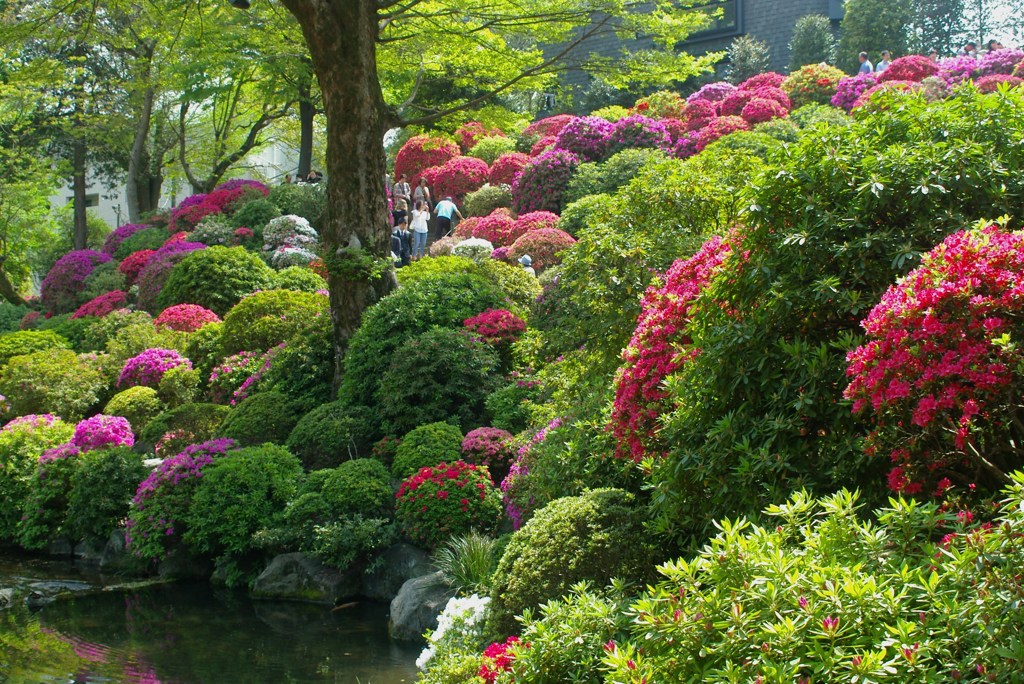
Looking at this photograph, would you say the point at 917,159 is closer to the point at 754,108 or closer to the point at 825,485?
the point at 825,485

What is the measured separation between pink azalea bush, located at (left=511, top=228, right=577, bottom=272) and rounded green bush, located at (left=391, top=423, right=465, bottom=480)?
708 centimetres

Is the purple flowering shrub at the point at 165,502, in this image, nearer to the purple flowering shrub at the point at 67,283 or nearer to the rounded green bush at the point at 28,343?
the rounded green bush at the point at 28,343

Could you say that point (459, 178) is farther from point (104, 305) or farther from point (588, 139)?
point (104, 305)

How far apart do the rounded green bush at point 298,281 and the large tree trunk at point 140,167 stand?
11468mm

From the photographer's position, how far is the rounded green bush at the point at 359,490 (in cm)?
898

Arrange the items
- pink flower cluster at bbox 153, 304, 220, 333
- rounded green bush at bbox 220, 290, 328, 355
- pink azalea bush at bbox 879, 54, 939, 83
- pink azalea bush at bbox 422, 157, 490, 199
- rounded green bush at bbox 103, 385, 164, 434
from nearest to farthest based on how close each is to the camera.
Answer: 1. rounded green bush at bbox 103, 385, 164, 434
2. rounded green bush at bbox 220, 290, 328, 355
3. pink flower cluster at bbox 153, 304, 220, 333
4. pink azalea bush at bbox 879, 54, 939, 83
5. pink azalea bush at bbox 422, 157, 490, 199

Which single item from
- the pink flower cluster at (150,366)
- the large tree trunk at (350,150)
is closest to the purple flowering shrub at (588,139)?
the large tree trunk at (350,150)

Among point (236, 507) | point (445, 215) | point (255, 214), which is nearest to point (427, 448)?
point (236, 507)

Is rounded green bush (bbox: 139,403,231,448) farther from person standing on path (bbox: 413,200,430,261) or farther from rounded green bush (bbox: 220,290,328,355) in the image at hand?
person standing on path (bbox: 413,200,430,261)

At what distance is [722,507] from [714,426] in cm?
37

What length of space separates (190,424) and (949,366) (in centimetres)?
1017

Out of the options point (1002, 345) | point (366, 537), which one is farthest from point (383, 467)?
point (1002, 345)

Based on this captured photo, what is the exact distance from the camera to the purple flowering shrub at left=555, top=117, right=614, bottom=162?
21234 millimetres

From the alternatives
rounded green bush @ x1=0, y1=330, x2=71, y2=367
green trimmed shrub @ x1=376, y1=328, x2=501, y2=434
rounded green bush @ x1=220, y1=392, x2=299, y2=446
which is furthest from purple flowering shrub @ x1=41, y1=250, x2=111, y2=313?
green trimmed shrub @ x1=376, y1=328, x2=501, y2=434
